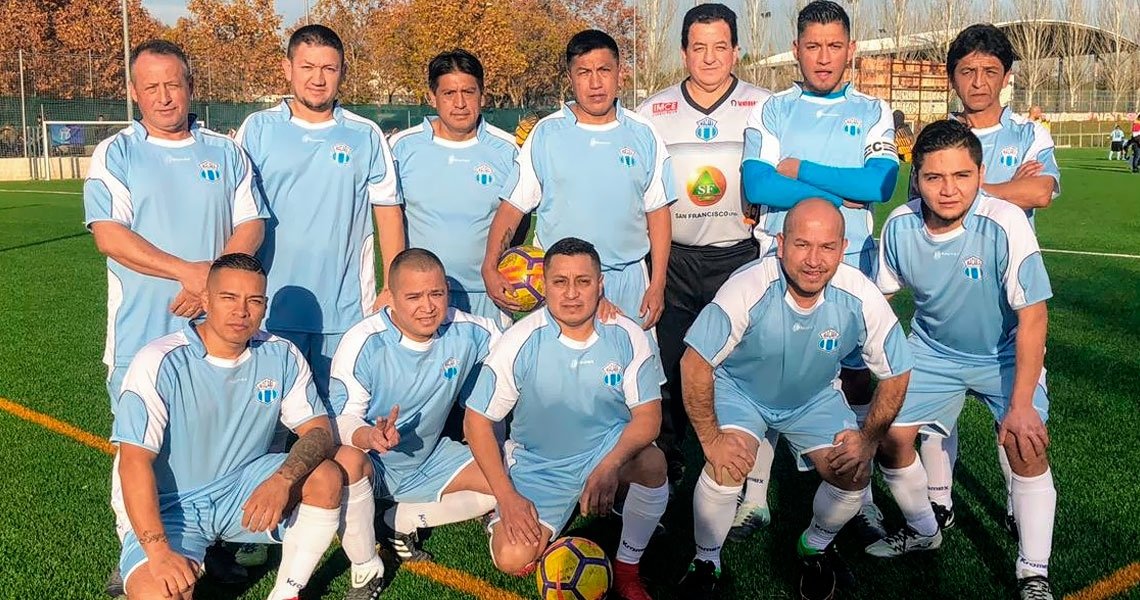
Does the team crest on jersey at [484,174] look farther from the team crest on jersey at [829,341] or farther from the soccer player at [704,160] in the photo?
the team crest on jersey at [829,341]

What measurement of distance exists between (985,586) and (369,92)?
4398cm

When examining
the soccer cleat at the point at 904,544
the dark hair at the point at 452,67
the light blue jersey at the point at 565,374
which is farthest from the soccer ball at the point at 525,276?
the soccer cleat at the point at 904,544

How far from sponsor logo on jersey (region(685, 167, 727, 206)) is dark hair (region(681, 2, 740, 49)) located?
62cm

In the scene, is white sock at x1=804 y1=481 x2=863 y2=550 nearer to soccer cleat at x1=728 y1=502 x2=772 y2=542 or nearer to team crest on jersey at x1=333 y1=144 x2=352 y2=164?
soccer cleat at x1=728 y1=502 x2=772 y2=542

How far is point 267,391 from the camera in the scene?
371cm

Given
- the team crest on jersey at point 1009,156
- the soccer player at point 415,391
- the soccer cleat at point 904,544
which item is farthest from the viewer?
the team crest on jersey at point 1009,156

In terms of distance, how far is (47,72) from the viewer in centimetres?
2956

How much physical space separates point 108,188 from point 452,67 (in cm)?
167

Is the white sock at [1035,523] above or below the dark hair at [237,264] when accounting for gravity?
below

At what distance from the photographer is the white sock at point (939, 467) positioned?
4.45 m

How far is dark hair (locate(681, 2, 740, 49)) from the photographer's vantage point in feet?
15.1

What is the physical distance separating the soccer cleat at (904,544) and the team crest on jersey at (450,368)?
194 cm

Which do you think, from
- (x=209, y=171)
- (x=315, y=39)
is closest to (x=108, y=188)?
(x=209, y=171)

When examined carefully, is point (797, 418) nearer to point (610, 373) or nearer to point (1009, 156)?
point (610, 373)
